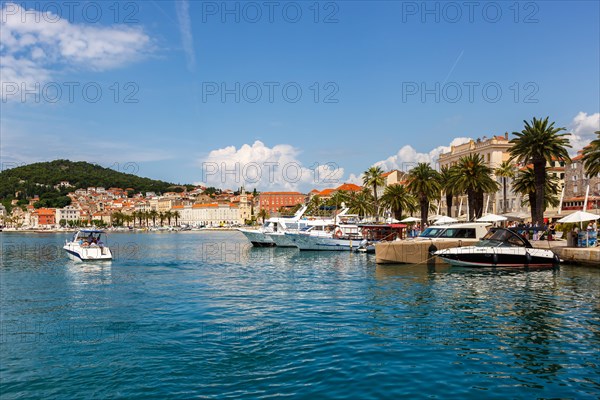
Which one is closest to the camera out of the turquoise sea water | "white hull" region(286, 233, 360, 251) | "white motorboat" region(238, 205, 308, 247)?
the turquoise sea water

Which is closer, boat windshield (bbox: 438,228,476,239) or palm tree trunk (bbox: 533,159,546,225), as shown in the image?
boat windshield (bbox: 438,228,476,239)

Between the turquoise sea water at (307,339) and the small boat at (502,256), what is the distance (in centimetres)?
580

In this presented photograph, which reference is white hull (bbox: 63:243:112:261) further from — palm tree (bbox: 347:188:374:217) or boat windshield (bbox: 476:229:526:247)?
palm tree (bbox: 347:188:374:217)

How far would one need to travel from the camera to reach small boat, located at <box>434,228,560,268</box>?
3859cm

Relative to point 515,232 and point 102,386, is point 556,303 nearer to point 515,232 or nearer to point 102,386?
point 515,232

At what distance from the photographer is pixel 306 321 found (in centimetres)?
2058

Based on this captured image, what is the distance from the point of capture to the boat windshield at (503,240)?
39.8 m

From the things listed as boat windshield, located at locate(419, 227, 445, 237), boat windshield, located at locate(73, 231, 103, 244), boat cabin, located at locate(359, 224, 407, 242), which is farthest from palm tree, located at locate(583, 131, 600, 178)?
boat windshield, located at locate(73, 231, 103, 244)

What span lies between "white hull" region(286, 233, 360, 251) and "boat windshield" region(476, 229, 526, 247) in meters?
25.3

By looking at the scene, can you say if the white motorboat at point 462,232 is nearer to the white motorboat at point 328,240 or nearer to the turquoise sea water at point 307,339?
the turquoise sea water at point 307,339

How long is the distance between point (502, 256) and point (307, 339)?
26848mm

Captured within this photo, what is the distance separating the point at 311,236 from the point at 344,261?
1693 centimetres

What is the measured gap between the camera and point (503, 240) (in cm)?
4012

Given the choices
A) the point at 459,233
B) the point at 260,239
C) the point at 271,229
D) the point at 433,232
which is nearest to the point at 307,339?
the point at 459,233
